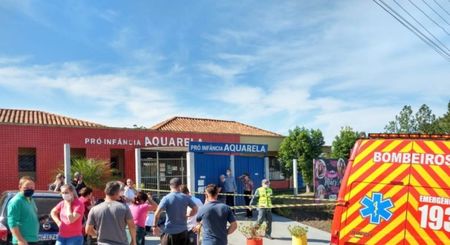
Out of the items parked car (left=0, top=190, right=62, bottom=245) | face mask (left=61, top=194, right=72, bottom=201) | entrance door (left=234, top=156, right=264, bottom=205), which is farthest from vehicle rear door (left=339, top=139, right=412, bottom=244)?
entrance door (left=234, top=156, right=264, bottom=205)

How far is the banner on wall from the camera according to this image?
19.5 meters

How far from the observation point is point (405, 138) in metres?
5.68

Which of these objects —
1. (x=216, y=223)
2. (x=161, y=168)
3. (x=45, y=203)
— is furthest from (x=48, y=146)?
(x=216, y=223)

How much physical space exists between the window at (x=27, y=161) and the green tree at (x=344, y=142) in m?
20.9

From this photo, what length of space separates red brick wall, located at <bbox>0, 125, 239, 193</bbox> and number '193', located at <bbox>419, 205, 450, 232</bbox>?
2090 centimetres

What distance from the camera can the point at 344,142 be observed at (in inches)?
1372

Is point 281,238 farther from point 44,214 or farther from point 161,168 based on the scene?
point 161,168

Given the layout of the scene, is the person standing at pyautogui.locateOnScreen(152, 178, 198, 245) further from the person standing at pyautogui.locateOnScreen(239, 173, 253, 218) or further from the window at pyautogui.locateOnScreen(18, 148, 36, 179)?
the window at pyautogui.locateOnScreen(18, 148, 36, 179)

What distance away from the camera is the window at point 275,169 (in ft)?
122

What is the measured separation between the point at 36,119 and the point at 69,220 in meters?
20.6

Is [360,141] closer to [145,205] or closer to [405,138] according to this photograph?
[405,138]

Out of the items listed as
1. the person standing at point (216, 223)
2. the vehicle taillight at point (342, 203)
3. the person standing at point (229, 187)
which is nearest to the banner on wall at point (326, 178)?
the person standing at point (229, 187)

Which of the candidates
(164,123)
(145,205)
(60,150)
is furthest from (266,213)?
(164,123)

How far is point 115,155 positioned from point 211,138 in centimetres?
684
